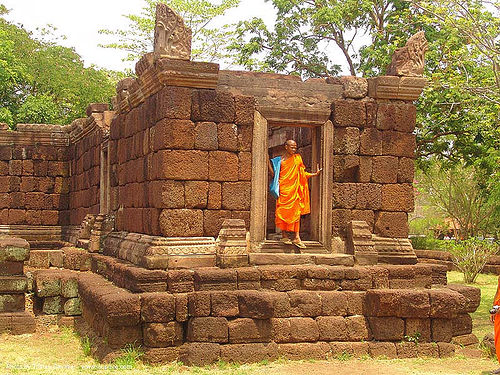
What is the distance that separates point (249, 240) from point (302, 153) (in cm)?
198

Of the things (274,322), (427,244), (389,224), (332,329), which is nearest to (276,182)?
(389,224)

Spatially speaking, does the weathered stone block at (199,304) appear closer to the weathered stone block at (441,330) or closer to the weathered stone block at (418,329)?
the weathered stone block at (418,329)

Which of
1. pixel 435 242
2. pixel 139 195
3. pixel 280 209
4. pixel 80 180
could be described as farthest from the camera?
pixel 435 242

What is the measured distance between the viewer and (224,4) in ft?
99.2

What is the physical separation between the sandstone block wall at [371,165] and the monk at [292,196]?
44 centimetres

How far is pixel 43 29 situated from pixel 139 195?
22.1 meters

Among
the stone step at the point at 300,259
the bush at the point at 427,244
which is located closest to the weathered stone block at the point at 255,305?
the stone step at the point at 300,259

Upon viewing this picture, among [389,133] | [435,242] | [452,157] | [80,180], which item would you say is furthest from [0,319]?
[435,242]

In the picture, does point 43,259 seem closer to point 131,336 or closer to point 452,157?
point 131,336

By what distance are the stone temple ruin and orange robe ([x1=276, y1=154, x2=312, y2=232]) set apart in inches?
9.5

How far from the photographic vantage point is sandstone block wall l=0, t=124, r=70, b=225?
1762 centimetres

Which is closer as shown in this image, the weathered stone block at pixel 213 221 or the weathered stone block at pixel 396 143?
the weathered stone block at pixel 213 221

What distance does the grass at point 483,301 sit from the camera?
11027 millimetres

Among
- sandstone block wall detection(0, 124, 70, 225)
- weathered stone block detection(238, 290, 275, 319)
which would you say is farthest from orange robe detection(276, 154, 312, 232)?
sandstone block wall detection(0, 124, 70, 225)
